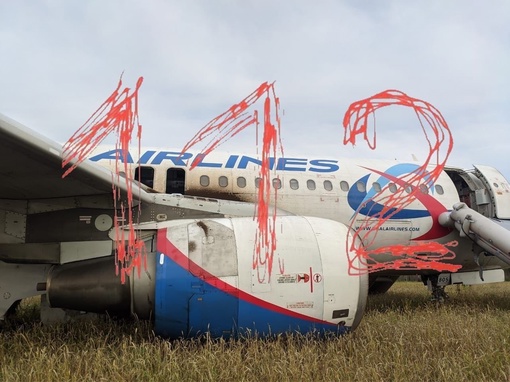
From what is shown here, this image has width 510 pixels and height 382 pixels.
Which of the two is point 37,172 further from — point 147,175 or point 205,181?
point 205,181

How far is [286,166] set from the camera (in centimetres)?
925

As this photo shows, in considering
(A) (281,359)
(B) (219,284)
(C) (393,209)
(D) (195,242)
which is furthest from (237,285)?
(C) (393,209)

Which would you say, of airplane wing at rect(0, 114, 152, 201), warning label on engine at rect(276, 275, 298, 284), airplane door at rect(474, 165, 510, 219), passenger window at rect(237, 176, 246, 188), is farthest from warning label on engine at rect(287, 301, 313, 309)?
airplane door at rect(474, 165, 510, 219)

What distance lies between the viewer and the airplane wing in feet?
15.1

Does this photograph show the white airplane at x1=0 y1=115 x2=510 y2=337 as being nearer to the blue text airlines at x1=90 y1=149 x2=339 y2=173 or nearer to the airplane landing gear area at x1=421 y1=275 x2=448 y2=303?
the blue text airlines at x1=90 y1=149 x2=339 y2=173

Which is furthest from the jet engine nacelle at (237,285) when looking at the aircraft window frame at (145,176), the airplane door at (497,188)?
the airplane door at (497,188)

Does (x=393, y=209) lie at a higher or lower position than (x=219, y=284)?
higher

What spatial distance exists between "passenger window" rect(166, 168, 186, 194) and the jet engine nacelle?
11.0 feet

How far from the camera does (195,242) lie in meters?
4.91

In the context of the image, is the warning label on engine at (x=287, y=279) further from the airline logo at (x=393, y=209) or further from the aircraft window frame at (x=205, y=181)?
the airline logo at (x=393, y=209)

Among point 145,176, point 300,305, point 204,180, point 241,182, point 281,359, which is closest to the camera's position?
point 281,359

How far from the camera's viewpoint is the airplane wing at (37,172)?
181 inches

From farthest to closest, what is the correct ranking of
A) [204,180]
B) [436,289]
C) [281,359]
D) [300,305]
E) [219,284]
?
[436,289] → [204,180] → [300,305] → [219,284] → [281,359]

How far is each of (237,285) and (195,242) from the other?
0.70 m
